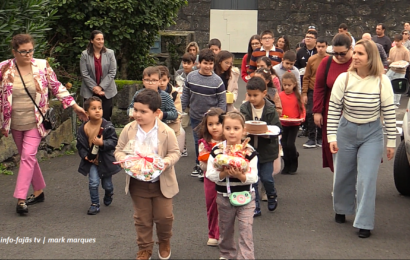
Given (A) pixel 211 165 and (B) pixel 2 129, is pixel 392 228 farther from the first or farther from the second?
(B) pixel 2 129

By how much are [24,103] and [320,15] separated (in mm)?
15624

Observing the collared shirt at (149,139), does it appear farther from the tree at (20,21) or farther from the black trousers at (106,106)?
the black trousers at (106,106)

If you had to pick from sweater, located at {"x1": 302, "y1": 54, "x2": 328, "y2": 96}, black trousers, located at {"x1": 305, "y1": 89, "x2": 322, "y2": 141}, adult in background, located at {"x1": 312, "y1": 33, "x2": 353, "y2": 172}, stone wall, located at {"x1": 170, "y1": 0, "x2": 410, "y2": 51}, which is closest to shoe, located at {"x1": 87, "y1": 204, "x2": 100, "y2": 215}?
adult in background, located at {"x1": 312, "y1": 33, "x2": 353, "y2": 172}

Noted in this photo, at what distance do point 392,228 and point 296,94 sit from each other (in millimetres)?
3061

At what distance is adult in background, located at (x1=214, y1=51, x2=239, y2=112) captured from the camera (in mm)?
10055

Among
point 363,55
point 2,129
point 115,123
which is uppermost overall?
point 363,55

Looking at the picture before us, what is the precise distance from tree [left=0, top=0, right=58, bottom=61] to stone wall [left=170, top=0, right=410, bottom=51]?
1214 centimetres

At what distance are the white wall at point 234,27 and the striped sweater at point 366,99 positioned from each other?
15296 mm

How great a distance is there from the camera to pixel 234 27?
22.2 meters

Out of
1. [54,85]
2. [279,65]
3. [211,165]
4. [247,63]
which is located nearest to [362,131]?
[211,165]

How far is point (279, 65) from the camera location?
11.6m

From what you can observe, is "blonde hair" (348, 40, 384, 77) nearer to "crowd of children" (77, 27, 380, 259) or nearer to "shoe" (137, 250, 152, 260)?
"crowd of children" (77, 27, 380, 259)

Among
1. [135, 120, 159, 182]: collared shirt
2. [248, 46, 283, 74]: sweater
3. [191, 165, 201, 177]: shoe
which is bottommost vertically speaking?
[191, 165, 201, 177]: shoe

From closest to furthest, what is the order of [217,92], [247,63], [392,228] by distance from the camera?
1. [392,228]
2. [217,92]
3. [247,63]
